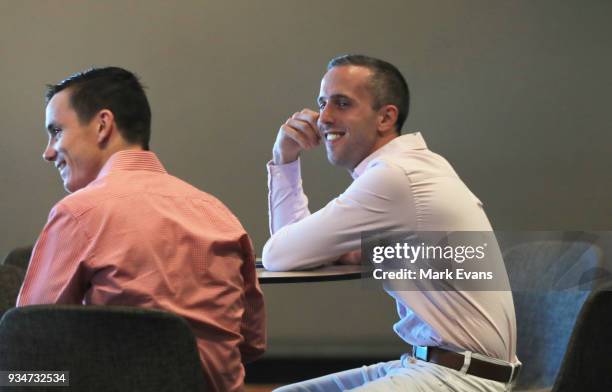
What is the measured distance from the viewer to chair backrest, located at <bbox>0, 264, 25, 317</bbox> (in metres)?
2.59

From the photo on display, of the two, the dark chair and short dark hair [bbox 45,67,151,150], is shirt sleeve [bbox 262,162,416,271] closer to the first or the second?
short dark hair [bbox 45,67,151,150]

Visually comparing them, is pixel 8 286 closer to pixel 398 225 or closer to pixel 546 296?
pixel 398 225

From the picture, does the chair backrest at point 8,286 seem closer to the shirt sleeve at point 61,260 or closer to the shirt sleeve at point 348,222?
the shirt sleeve at point 348,222

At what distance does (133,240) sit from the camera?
1.59 m

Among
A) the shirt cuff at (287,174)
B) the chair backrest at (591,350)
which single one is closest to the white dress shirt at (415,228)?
the chair backrest at (591,350)

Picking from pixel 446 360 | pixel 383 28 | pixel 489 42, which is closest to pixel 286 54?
pixel 383 28

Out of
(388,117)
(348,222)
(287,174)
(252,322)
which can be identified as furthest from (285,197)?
(252,322)

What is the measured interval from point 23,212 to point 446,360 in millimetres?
3328

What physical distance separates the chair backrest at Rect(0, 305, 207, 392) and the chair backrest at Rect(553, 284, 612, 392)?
92 centimetres

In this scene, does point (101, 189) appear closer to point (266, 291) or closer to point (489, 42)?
point (266, 291)

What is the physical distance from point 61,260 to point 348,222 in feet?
2.93

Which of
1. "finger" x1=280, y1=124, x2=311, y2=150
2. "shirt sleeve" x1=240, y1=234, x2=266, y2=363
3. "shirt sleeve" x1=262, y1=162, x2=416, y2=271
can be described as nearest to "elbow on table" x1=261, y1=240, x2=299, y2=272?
"shirt sleeve" x1=262, y1=162, x2=416, y2=271

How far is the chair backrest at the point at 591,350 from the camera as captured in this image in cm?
183

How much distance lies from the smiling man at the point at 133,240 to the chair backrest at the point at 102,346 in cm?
19
